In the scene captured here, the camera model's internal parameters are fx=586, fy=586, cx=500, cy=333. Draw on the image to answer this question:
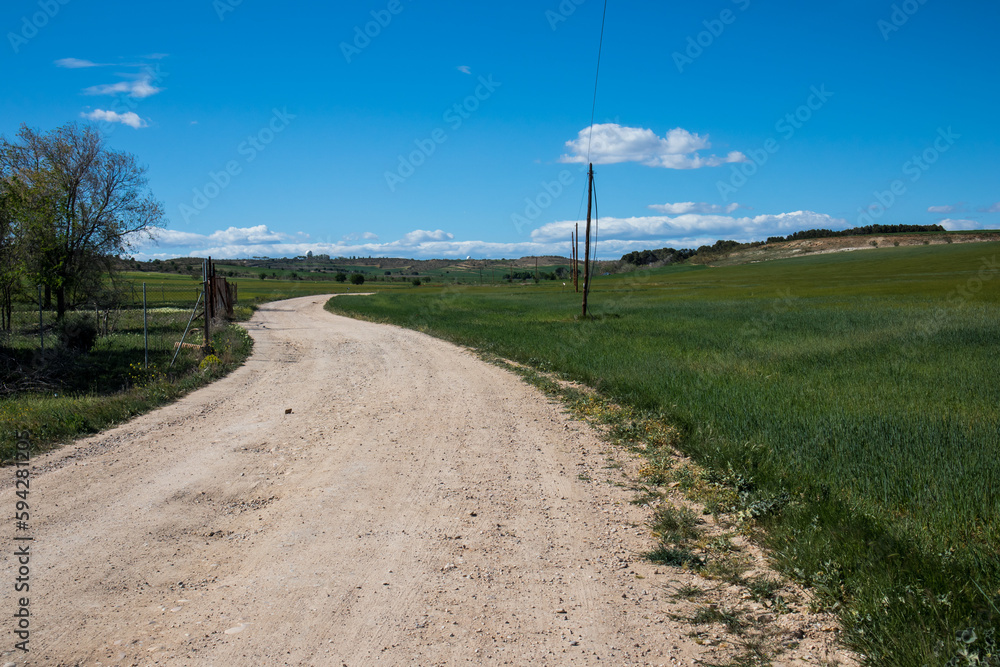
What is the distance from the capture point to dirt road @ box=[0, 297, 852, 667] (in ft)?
11.6

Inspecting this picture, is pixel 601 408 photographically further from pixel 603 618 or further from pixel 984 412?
pixel 603 618

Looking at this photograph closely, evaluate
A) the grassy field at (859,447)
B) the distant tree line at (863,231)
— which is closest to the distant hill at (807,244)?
the distant tree line at (863,231)

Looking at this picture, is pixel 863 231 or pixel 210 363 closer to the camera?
pixel 210 363

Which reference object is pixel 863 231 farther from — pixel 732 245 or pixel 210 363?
pixel 210 363

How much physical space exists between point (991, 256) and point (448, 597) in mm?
88376

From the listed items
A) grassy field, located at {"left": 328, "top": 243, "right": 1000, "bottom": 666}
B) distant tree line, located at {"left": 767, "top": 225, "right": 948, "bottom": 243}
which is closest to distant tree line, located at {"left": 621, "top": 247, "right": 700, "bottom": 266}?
distant tree line, located at {"left": 767, "top": 225, "right": 948, "bottom": 243}

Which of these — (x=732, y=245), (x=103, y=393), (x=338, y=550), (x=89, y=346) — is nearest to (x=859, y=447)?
(x=338, y=550)

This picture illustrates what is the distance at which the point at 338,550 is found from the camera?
477 centimetres

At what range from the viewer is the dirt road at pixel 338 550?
3.53 metres

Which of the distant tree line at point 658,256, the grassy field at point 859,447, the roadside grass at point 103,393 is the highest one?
the distant tree line at point 658,256

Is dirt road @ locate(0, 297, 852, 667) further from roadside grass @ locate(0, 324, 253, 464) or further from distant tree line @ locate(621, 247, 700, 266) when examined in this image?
distant tree line @ locate(621, 247, 700, 266)

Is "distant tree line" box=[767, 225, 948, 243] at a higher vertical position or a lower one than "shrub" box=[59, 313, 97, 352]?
higher

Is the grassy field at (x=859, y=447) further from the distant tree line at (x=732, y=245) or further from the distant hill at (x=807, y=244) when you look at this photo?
the distant tree line at (x=732, y=245)

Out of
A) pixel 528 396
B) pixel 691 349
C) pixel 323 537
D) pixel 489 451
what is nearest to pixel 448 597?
pixel 323 537
